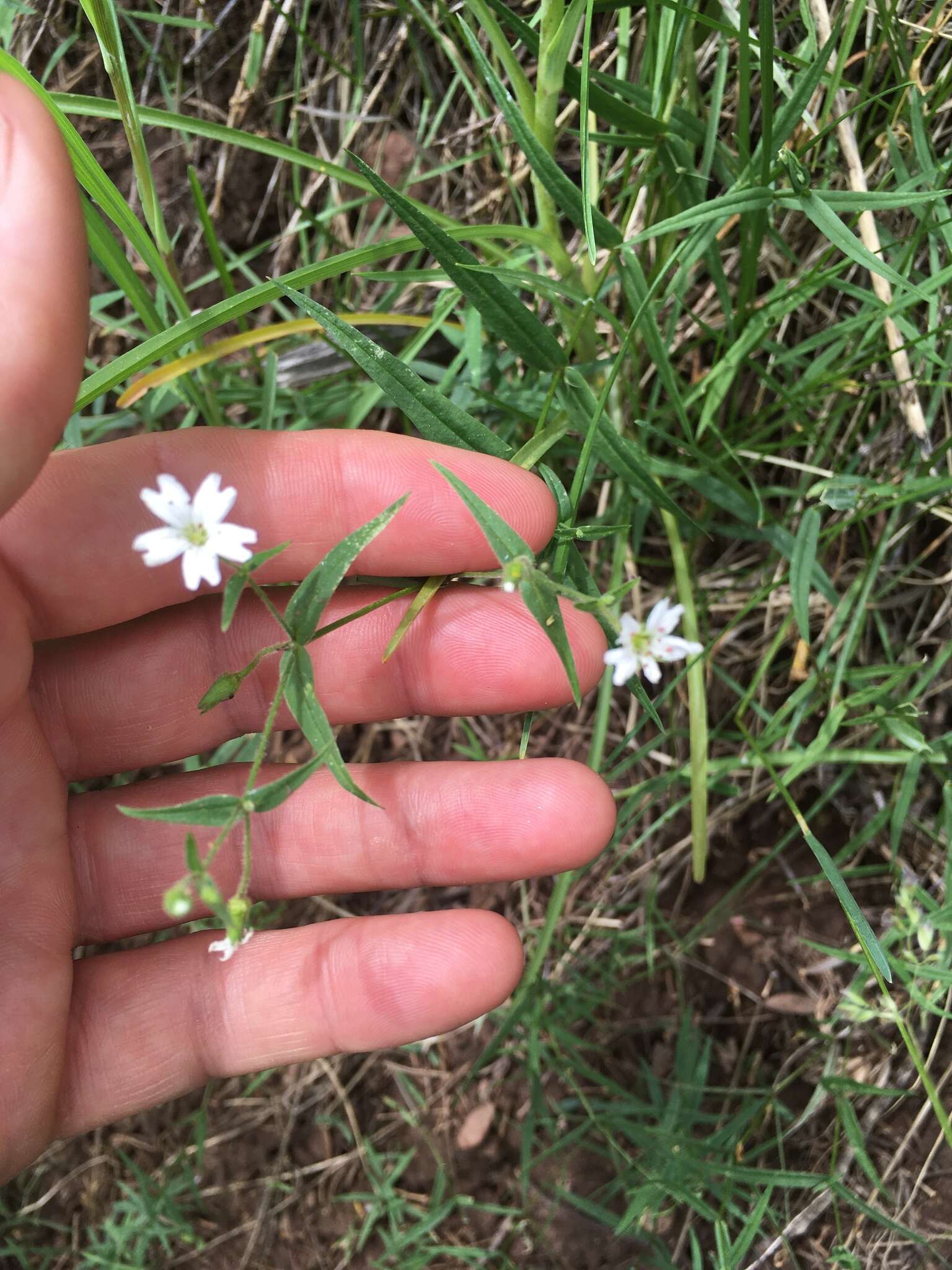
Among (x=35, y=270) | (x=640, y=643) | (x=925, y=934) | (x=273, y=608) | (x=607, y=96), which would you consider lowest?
(x=925, y=934)

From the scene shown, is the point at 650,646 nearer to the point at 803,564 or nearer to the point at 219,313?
the point at 803,564

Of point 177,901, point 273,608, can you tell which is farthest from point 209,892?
point 273,608

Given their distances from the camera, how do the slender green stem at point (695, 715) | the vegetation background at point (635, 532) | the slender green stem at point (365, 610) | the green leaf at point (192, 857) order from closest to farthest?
the green leaf at point (192, 857)
the slender green stem at point (365, 610)
the vegetation background at point (635, 532)
the slender green stem at point (695, 715)

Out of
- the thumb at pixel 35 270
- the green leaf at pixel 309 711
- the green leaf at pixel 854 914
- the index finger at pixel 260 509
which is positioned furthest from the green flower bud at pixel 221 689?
the green leaf at pixel 854 914

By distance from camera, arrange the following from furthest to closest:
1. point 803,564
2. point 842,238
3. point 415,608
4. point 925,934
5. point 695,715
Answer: point 695,715
point 803,564
point 925,934
point 415,608
point 842,238

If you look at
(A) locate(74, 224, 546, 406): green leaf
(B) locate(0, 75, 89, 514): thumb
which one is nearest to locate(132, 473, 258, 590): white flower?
(B) locate(0, 75, 89, 514): thumb

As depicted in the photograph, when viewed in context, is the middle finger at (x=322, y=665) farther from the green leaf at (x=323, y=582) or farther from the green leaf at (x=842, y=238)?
the green leaf at (x=842, y=238)
